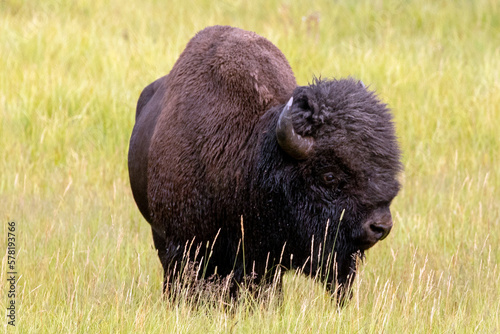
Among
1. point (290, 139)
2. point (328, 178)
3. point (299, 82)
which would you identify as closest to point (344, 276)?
point (328, 178)

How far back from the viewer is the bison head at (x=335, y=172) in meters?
3.71

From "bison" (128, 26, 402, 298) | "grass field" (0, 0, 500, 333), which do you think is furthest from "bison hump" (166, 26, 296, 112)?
"grass field" (0, 0, 500, 333)

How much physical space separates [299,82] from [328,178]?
5026 millimetres

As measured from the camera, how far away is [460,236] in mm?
5574

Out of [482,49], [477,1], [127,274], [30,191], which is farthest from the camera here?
[477,1]

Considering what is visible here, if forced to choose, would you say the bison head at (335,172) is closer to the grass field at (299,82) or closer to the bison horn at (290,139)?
the bison horn at (290,139)

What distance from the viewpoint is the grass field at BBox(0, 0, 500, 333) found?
12.6 feet

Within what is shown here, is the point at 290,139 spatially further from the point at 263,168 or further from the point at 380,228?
the point at 380,228

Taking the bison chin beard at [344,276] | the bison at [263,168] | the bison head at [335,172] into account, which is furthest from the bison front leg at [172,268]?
the bison chin beard at [344,276]

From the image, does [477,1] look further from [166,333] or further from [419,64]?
[166,333]

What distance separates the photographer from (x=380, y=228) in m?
3.66

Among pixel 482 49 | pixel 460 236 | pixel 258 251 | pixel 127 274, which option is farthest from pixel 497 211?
pixel 482 49

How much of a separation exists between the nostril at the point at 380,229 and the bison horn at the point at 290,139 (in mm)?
524

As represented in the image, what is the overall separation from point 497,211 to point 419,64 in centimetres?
382
